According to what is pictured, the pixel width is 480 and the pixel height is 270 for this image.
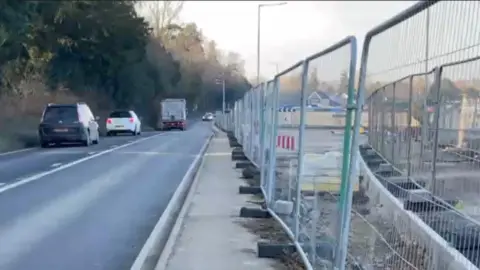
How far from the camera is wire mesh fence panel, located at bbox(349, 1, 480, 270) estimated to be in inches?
175

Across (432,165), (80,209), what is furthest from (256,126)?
(432,165)

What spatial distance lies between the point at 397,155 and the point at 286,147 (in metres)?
1.46

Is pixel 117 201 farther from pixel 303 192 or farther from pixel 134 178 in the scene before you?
pixel 303 192

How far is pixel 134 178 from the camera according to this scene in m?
19.1

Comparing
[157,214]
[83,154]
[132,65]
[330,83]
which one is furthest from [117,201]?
[132,65]

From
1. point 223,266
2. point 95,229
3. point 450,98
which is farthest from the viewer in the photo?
point 95,229

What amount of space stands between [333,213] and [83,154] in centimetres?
2233

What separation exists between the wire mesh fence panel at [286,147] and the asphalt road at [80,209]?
1.80 m

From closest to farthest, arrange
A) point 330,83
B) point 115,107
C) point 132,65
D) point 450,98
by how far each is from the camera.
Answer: point 330,83
point 450,98
point 132,65
point 115,107

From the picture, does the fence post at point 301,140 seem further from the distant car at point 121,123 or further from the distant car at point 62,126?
the distant car at point 121,123

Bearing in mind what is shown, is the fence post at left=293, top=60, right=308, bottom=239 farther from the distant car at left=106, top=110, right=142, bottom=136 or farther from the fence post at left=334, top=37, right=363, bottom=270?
the distant car at left=106, top=110, right=142, bottom=136

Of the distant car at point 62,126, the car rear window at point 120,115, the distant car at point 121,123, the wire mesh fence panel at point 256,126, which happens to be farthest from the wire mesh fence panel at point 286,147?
the car rear window at point 120,115

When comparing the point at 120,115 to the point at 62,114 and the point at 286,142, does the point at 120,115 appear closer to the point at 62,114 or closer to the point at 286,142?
the point at 62,114

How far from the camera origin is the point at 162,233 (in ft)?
35.9
